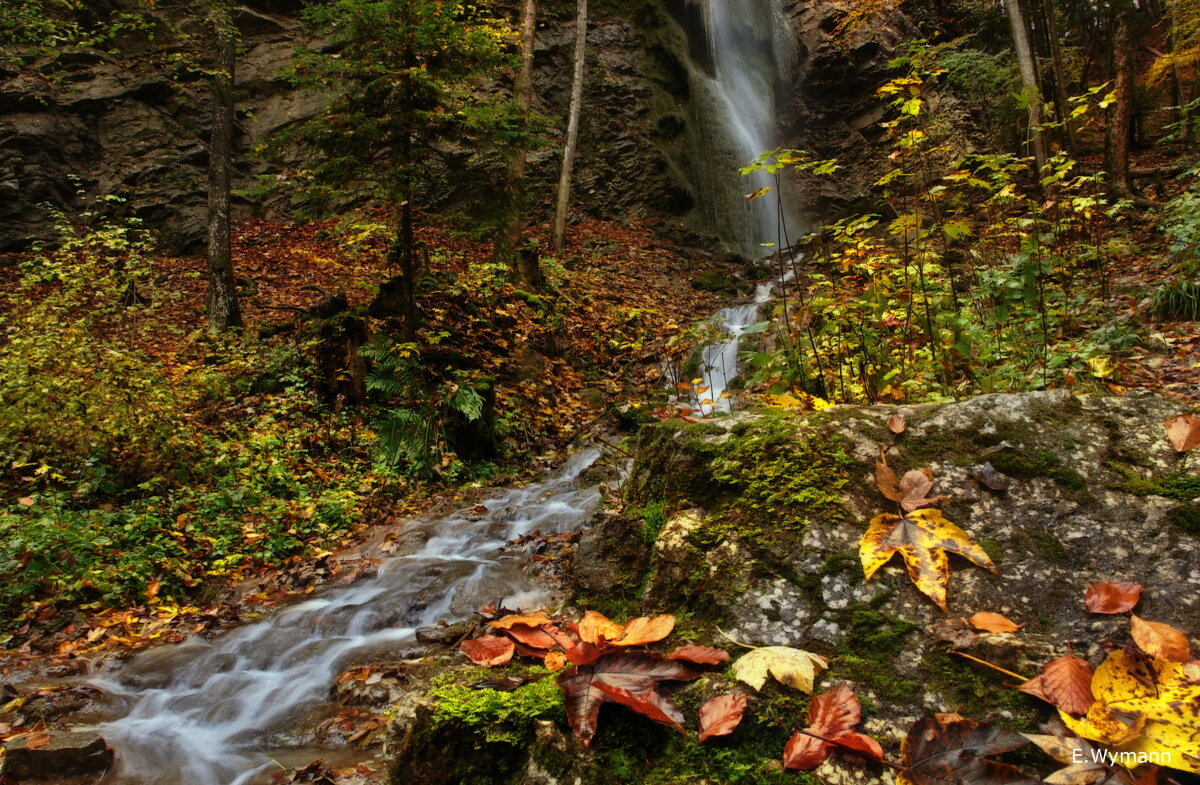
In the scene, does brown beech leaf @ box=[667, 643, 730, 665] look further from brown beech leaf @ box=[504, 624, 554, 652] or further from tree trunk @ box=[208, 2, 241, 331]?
tree trunk @ box=[208, 2, 241, 331]

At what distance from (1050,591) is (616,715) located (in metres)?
1.16

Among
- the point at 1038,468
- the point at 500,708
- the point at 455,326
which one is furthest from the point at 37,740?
the point at 455,326

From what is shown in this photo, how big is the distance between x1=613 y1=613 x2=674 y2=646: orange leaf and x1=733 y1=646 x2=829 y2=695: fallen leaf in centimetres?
25

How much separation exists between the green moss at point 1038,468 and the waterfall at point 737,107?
1761 cm

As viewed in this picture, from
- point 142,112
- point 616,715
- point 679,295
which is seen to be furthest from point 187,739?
point 142,112

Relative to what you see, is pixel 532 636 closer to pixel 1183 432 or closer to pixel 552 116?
pixel 1183 432

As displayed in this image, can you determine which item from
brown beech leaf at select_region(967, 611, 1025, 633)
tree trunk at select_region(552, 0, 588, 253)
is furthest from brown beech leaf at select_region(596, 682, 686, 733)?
tree trunk at select_region(552, 0, 588, 253)

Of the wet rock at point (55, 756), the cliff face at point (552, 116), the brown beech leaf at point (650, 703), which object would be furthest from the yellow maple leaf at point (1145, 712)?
the cliff face at point (552, 116)

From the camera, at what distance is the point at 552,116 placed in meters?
11.5

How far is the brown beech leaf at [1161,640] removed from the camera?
1201 mm

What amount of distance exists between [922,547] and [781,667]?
579 mm

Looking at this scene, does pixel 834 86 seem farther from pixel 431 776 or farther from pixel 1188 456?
pixel 431 776

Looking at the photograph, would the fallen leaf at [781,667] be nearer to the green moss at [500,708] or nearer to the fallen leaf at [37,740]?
the green moss at [500,708]

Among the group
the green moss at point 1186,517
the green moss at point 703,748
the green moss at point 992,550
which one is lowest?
the green moss at point 703,748
